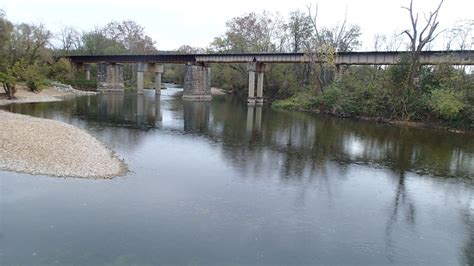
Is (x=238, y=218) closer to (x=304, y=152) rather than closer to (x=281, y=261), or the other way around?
(x=281, y=261)

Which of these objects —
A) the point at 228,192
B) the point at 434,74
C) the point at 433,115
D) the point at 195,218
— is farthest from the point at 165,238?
the point at 434,74

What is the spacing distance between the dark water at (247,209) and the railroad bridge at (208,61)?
61.5 ft

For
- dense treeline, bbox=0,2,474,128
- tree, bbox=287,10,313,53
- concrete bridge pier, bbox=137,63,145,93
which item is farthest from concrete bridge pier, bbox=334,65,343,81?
concrete bridge pier, bbox=137,63,145,93

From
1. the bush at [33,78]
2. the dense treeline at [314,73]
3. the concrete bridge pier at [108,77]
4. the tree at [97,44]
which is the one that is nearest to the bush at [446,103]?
the dense treeline at [314,73]

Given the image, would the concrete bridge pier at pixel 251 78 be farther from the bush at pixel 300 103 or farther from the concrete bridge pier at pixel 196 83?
the concrete bridge pier at pixel 196 83

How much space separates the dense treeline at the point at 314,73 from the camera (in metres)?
36.9

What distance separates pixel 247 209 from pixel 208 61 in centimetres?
4960

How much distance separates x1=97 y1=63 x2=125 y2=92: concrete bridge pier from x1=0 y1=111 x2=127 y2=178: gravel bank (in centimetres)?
5106

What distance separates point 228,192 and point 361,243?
530 centimetres

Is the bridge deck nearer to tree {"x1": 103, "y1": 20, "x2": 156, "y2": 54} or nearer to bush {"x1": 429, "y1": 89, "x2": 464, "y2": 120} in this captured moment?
bush {"x1": 429, "y1": 89, "x2": 464, "y2": 120}

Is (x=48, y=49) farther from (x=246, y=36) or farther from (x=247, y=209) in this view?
(x=247, y=209)

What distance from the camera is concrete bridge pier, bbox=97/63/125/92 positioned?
71375 millimetres

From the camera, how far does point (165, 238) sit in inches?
403

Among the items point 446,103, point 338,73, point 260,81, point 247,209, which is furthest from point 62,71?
point 247,209
